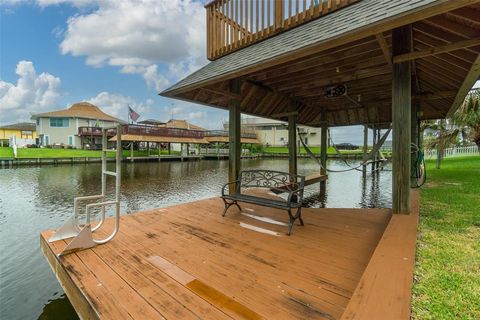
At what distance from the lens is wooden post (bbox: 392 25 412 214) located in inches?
126

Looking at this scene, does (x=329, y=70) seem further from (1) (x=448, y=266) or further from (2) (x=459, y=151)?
(2) (x=459, y=151)

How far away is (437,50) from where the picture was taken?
9.22ft

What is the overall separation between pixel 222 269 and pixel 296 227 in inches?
65.4

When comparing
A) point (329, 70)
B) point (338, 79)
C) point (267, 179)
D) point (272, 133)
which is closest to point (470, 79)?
point (338, 79)

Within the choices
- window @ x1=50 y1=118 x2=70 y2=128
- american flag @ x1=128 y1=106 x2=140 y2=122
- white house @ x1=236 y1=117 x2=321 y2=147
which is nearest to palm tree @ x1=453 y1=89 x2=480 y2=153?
american flag @ x1=128 y1=106 x2=140 y2=122

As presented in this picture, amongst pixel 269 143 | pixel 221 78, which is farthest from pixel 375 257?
pixel 269 143

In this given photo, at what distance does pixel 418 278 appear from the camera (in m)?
1.85

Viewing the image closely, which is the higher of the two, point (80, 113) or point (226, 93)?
point (80, 113)

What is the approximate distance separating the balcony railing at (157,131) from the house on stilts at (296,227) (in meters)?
21.9

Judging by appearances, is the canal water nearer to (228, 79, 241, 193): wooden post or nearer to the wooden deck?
the wooden deck

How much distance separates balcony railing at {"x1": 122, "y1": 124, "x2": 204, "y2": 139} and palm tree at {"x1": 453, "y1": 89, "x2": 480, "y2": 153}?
24739mm

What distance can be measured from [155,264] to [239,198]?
1856mm

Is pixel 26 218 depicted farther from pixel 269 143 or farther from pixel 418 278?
pixel 269 143

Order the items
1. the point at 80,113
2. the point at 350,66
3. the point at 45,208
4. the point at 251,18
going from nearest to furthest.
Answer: the point at 350,66 < the point at 251,18 < the point at 45,208 < the point at 80,113
